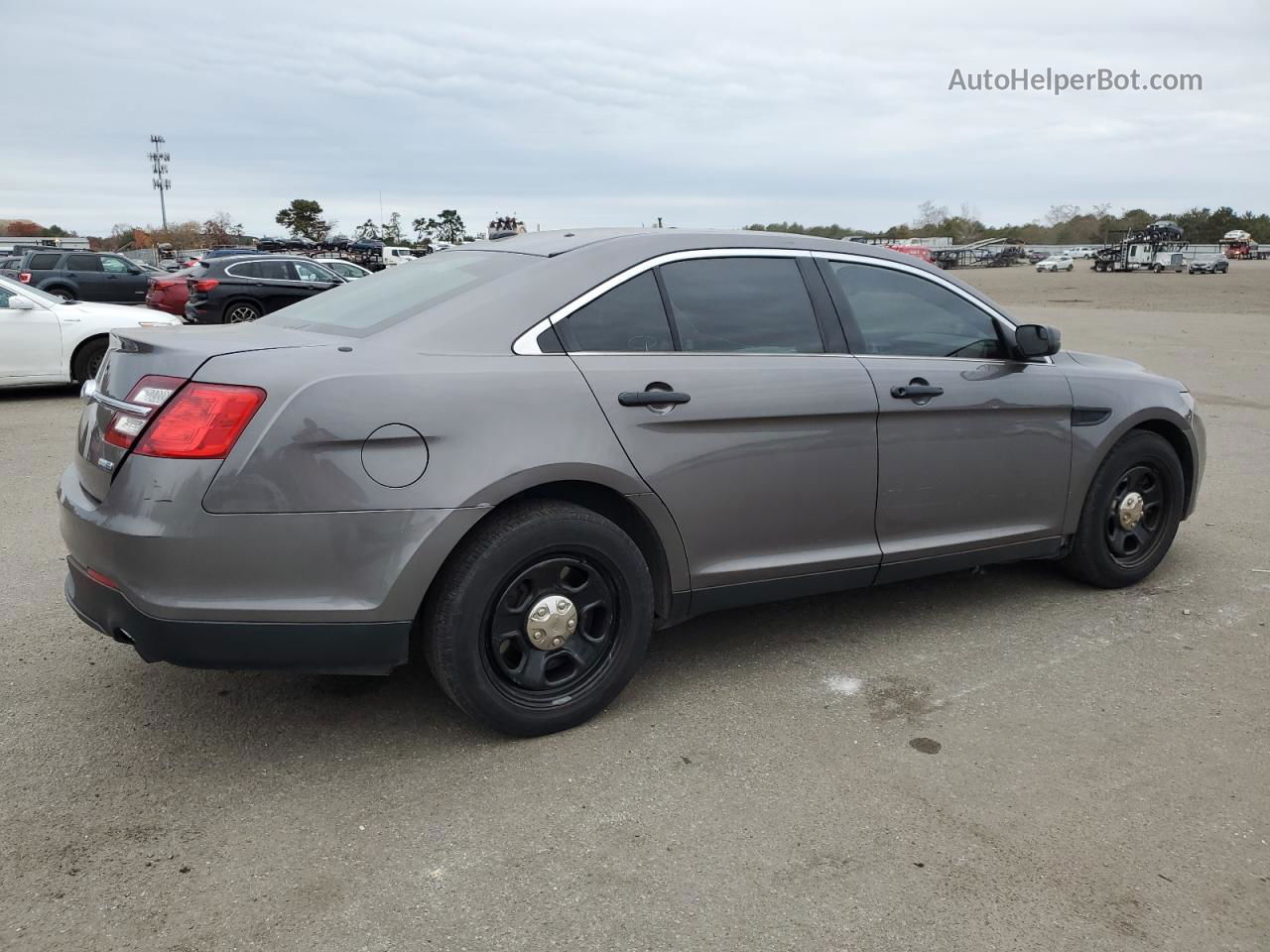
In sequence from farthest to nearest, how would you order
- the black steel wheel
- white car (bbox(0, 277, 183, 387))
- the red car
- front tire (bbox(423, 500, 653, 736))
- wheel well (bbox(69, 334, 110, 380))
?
1. the red car
2. wheel well (bbox(69, 334, 110, 380))
3. white car (bbox(0, 277, 183, 387))
4. the black steel wheel
5. front tire (bbox(423, 500, 653, 736))

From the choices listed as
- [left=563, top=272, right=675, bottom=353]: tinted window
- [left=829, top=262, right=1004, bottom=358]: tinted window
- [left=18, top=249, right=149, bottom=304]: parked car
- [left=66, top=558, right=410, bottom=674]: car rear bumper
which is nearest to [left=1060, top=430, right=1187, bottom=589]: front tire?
[left=829, top=262, right=1004, bottom=358]: tinted window

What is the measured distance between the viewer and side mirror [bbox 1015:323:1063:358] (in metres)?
4.35

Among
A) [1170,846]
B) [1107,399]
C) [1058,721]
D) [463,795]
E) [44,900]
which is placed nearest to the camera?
[44,900]

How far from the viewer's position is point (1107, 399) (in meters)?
4.70

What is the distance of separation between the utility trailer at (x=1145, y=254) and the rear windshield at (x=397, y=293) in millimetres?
70354

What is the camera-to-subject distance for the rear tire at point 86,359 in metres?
10.5

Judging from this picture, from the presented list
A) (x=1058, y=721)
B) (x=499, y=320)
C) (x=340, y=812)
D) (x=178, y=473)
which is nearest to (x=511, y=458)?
(x=499, y=320)

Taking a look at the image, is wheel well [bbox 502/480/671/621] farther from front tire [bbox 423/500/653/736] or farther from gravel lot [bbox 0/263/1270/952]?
gravel lot [bbox 0/263/1270/952]

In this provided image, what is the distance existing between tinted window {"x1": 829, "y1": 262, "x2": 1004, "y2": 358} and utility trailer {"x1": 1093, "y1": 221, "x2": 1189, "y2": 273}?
6909 cm

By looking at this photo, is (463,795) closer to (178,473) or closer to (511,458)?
(511,458)

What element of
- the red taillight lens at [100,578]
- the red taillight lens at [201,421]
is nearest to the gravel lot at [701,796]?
the red taillight lens at [100,578]

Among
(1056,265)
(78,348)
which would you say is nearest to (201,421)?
(78,348)

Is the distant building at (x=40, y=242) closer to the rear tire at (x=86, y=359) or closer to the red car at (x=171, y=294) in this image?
the red car at (x=171, y=294)

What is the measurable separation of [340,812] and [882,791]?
1572mm
